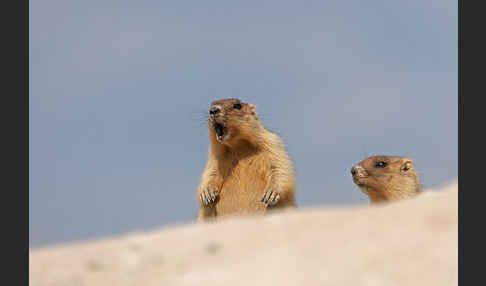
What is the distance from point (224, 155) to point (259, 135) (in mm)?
720

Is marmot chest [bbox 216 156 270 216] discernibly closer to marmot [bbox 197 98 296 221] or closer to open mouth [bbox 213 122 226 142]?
marmot [bbox 197 98 296 221]

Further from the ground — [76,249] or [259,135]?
[259,135]

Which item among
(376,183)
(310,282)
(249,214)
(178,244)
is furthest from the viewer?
(376,183)

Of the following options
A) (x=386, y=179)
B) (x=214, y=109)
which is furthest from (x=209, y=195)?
(x=386, y=179)

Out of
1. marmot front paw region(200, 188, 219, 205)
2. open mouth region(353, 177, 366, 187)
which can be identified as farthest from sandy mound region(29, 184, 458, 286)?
open mouth region(353, 177, 366, 187)

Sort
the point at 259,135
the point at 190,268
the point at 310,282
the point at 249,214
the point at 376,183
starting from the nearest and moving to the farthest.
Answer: the point at 310,282
the point at 190,268
the point at 249,214
the point at 259,135
the point at 376,183

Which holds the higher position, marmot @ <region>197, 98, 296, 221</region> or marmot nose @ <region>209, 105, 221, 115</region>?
marmot nose @ <region>209, 105, 221, 115</region>

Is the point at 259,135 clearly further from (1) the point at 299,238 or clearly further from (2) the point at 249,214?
(1) the point at 299,238

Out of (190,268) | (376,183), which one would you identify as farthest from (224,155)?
(190,268)

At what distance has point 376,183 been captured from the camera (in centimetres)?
Answer: 1347

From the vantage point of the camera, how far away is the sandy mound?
18.5ft

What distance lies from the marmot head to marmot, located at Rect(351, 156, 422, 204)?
243cm

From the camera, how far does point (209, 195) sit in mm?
12062

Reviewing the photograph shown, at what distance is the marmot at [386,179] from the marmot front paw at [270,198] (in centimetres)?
245
